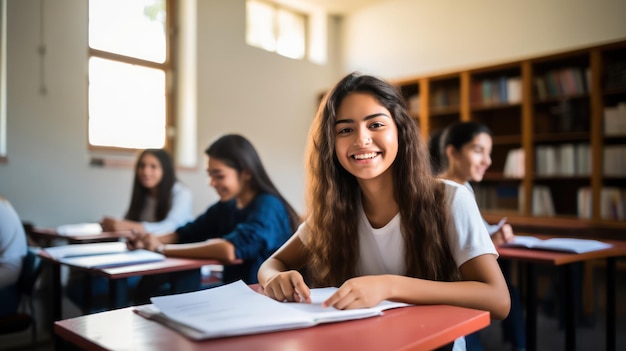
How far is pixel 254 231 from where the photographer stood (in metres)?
2.09

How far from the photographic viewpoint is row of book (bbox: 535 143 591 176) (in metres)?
3.96

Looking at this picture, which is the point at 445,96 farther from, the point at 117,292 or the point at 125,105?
the point at 117,292

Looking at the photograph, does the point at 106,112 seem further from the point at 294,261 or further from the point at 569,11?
the point at 569,11

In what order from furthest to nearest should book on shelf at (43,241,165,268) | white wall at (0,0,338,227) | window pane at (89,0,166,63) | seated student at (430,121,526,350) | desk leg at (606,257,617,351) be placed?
window pane at (89,0,166,63)
white wall at (0,0,338,227)
seated student at (430,121,526,350)
desk leg at (606,257,617,351)
book on shelf at (43,241,165,268)

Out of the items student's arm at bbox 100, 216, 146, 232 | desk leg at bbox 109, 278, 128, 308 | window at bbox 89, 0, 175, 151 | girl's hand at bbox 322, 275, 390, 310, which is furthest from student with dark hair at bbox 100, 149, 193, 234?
girl's hand at bbox 322, 275, 390, 310

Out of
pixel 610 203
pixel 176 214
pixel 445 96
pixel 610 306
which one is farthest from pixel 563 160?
pixel 176 214

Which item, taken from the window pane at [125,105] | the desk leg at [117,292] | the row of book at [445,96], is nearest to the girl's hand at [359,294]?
the desk leg at [117,292]

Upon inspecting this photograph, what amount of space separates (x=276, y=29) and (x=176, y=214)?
120 inches

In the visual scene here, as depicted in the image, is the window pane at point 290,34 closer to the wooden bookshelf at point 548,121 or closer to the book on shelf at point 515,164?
the wooden bookshelf at point 548,121

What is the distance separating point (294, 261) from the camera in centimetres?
145

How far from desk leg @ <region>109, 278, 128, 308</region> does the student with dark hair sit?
159 cm

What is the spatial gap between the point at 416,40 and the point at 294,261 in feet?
14.4

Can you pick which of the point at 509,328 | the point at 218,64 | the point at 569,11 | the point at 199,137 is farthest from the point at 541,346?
the point at 218,64

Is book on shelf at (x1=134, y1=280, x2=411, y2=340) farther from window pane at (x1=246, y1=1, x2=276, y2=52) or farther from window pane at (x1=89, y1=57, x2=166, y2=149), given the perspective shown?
window pane at (x1=246, y1=1, x2=276, y2=52)
